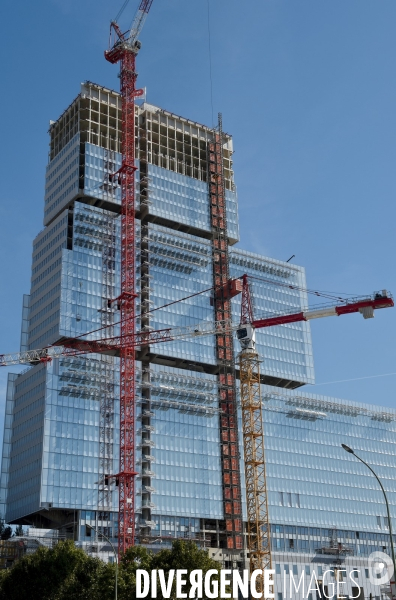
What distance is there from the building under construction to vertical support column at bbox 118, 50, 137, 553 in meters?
5.83

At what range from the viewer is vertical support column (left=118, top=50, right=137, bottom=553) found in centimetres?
13675

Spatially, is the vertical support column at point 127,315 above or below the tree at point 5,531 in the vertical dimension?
above

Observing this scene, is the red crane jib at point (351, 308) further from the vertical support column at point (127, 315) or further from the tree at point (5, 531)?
the tree at point (5, 531)

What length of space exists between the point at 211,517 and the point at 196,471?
30.3 ft

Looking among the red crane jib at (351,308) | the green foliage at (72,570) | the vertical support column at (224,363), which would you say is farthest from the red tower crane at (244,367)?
the green foliage at (72,570)

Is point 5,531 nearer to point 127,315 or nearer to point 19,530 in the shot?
point 19,530

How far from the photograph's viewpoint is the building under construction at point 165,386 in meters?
148

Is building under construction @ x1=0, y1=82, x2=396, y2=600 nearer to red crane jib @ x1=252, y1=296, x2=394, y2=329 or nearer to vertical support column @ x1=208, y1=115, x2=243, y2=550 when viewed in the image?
vertical support column @ x1=208, y1=115, x2=243, y2=550

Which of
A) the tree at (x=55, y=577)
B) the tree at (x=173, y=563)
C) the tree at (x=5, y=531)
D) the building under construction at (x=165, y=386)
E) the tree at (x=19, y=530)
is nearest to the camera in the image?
the tree at (x=173, y=563)

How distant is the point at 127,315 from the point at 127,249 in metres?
13.1

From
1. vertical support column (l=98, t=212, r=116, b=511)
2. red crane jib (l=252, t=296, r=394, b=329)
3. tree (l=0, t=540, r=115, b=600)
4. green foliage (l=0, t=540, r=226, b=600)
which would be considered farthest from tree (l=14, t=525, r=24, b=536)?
red crane jib (l=252, t=296, r=394, b=329)

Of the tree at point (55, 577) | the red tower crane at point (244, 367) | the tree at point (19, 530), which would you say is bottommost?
the tree at point (55, 577)

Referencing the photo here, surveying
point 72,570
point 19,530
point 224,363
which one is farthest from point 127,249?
point 72,570

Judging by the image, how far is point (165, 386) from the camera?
161750 millimetres
